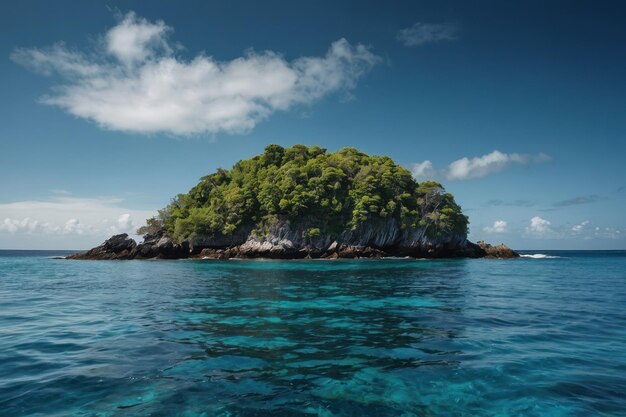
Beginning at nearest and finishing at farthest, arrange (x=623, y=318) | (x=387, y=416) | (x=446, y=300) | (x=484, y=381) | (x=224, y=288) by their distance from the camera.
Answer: (x=387, y=416)
(x=484, y=381)
(x=623, y=318)
(x=446, y=300)
(x=224, y=288)

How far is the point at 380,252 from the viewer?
60000 millimetres

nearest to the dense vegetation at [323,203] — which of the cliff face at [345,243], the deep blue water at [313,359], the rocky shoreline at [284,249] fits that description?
the cliff face at [345,243]

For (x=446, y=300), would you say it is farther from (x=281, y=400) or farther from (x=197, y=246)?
(x=197, y=246)

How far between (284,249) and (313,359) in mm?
51821

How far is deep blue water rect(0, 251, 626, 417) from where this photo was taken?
5.41 m

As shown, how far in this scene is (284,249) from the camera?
5900cm

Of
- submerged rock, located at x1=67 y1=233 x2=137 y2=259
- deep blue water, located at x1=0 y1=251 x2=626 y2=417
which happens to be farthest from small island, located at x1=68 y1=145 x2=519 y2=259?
deep blue water, located at x1=0 y1=251 x2=626 y2=417

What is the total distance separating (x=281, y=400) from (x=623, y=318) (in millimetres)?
12653

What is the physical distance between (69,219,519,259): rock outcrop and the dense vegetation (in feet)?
4.52

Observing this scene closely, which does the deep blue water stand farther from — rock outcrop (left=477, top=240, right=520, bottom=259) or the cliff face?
rock outcrop (left=477, top=240, right=520, bottom=259)

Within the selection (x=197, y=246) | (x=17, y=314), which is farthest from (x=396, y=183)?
(x=17, y=314)

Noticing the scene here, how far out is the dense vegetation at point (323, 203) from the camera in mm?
59688

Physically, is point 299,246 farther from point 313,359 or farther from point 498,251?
point 313,359

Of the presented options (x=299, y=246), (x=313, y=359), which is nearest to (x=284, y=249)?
(x=299, y=246)
